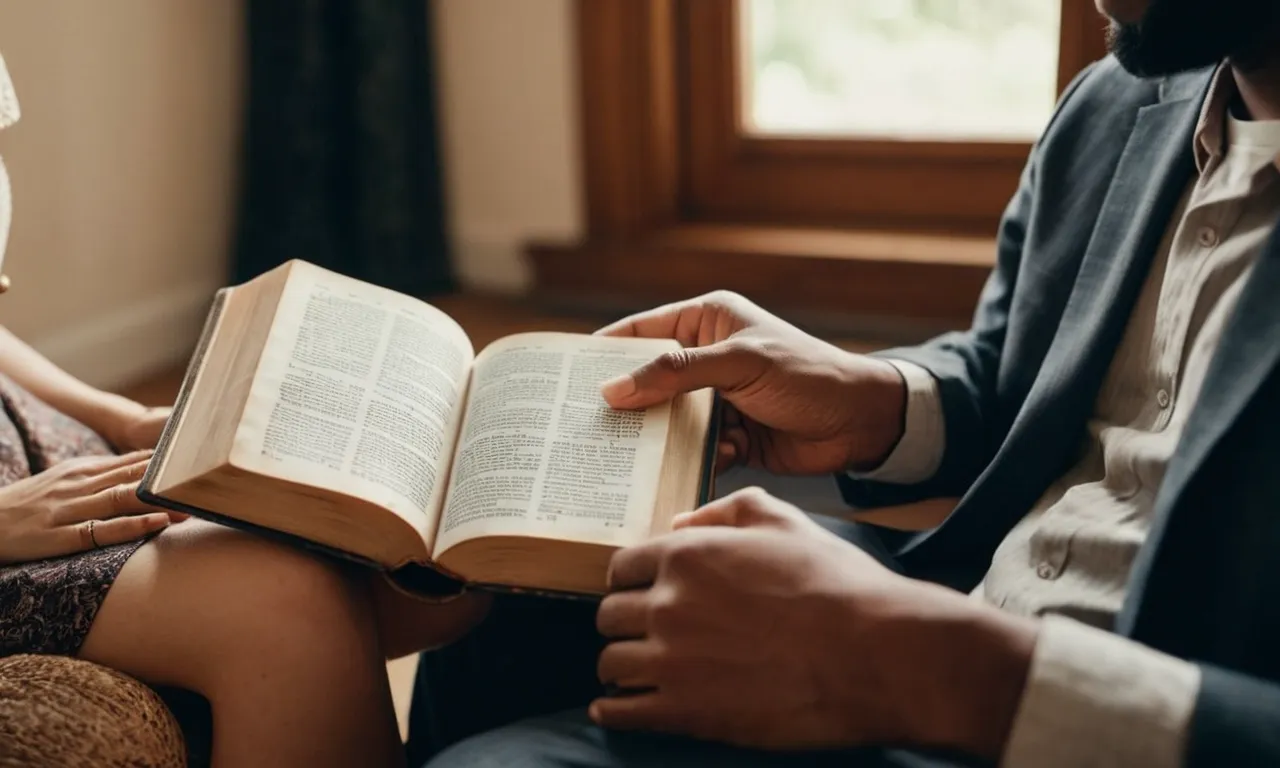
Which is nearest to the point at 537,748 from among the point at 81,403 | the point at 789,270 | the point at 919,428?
the point at 919,428

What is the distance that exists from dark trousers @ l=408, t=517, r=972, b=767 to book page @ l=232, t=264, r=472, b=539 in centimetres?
16

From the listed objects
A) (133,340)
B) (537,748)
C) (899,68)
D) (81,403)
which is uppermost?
(899,68)

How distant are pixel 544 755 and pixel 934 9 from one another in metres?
1.78

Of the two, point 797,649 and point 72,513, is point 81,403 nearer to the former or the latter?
point 72,513

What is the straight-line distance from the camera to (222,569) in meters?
0.89

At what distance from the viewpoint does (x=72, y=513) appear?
94 centimetres

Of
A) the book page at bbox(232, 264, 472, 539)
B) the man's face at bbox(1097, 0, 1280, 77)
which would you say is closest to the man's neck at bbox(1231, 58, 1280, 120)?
the man's face at bbox(1097, 0, 1280, 77)

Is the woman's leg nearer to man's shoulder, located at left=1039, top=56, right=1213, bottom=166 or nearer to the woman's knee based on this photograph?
the woman's knee

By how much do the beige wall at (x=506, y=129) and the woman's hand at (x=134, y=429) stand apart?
1379mm

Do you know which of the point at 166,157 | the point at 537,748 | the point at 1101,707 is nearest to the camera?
the point at 1101,707

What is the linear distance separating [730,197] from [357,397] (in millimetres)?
1612

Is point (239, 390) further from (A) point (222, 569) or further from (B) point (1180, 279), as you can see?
(B) point (1180, 279)

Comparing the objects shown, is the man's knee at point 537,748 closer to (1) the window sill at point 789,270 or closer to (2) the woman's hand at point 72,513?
(2) the woman's hand at point 72,513

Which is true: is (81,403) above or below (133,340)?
above
